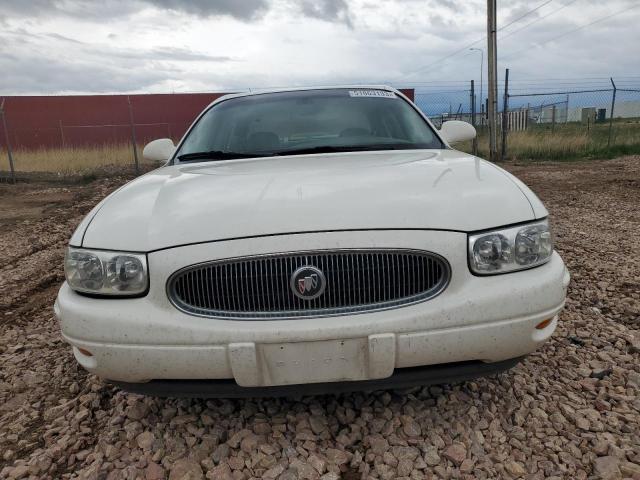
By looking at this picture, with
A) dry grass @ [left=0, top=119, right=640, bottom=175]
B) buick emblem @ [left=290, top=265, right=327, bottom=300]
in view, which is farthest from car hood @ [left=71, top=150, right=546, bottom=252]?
dry grass @ [left=0, top=119, right=640, bottom=175]

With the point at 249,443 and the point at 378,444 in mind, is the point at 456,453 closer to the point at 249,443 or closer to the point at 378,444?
the point at 378,444

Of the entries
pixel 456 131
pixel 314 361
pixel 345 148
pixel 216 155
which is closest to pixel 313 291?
pixel 314 361

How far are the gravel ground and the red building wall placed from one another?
67.0 feet

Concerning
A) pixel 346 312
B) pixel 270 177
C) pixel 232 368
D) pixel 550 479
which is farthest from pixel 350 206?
pixel 550 479

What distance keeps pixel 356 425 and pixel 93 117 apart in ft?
80.4

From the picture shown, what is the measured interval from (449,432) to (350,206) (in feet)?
3.25

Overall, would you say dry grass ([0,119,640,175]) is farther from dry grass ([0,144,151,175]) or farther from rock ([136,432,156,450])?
rock ([136,432,156,450])

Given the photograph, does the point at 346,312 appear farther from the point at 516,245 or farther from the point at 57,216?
the point at 57,216

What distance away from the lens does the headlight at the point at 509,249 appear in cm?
184

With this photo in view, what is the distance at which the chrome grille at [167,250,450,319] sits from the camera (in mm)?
1789

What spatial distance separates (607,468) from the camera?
1840 millimetres

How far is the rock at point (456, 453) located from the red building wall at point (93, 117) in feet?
69.9

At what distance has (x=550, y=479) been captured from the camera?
181cm

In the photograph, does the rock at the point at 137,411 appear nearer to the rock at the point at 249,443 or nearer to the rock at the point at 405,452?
the rock at the point at 249,443
